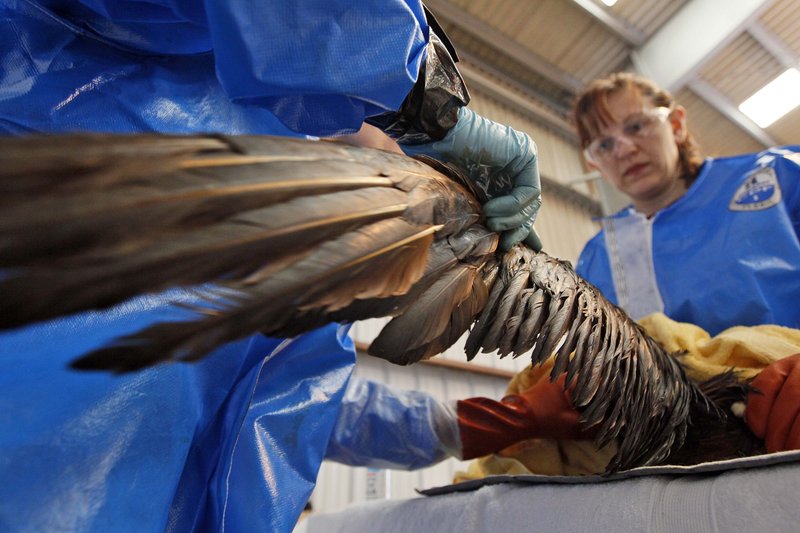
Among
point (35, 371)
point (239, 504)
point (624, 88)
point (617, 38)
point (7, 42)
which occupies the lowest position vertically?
point (239, 504)

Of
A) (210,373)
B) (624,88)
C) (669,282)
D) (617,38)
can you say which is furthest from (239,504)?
(617,38)

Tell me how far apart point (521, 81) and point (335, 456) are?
4.94 meters

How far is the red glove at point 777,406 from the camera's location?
28.1 inches

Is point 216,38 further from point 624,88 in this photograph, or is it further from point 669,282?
point 624,88

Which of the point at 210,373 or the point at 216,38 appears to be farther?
the point at 210,373

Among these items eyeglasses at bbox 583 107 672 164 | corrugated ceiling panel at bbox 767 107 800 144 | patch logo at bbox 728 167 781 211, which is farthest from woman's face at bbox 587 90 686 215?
corrugated ceiling panel at bbox 767 107 800 144

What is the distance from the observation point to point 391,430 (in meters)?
1.19

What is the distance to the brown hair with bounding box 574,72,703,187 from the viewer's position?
1.77 metres

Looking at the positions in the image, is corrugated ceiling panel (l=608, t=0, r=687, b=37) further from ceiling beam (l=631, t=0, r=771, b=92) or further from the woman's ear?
the woman's ear

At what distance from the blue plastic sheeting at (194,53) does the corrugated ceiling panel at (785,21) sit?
4839 millimetres

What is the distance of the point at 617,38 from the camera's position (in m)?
4.38

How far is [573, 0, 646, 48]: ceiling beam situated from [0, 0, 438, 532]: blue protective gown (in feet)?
13.7

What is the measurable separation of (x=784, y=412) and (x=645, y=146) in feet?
4.17

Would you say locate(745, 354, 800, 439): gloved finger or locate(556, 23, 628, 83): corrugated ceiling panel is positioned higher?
locate(556, 23, 628, 83): corrugated ceiling panel
